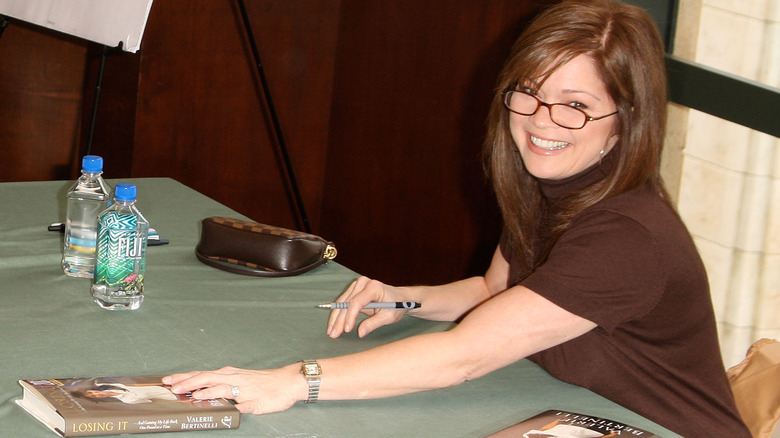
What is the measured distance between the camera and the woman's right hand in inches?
59.6

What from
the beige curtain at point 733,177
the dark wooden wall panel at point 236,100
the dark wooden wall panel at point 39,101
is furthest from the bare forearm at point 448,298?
the dark wooden wall panel at point 39,101

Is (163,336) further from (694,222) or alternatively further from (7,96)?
(7,96)

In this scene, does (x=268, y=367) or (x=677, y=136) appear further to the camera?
(x=677, y=136)

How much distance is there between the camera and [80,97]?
3979 mm

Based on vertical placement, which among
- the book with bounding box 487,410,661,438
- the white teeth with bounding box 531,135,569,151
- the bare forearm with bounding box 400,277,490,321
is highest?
the white teeth with bounding box 531,135,569,151

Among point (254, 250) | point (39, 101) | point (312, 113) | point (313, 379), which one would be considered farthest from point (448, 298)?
point (39, 101)

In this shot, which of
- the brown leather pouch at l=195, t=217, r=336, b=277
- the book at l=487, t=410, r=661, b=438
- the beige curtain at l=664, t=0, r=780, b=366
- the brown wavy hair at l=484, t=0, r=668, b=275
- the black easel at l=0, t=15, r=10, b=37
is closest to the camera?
the book at l=487, t=410, r=661, b=438

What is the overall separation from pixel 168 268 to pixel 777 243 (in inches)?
76.6

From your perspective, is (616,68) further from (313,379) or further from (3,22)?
(3,22)

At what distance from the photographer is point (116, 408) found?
42.3 inches

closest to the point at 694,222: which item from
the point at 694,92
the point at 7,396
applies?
the point at 694,92

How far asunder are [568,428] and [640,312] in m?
0.28

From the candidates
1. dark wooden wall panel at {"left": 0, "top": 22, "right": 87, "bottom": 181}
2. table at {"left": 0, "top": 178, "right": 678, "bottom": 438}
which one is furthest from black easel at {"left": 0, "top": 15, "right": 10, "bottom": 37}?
table at {"left": 0, "top": 178, "right": 678, "bottom": 438}

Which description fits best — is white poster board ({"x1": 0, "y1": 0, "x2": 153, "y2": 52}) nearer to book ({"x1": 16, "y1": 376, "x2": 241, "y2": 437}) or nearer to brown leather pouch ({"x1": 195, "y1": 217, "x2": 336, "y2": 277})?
brown leather pouch ({"x1": 195, "y1": 217, "x2": 336, "y2": 277})
